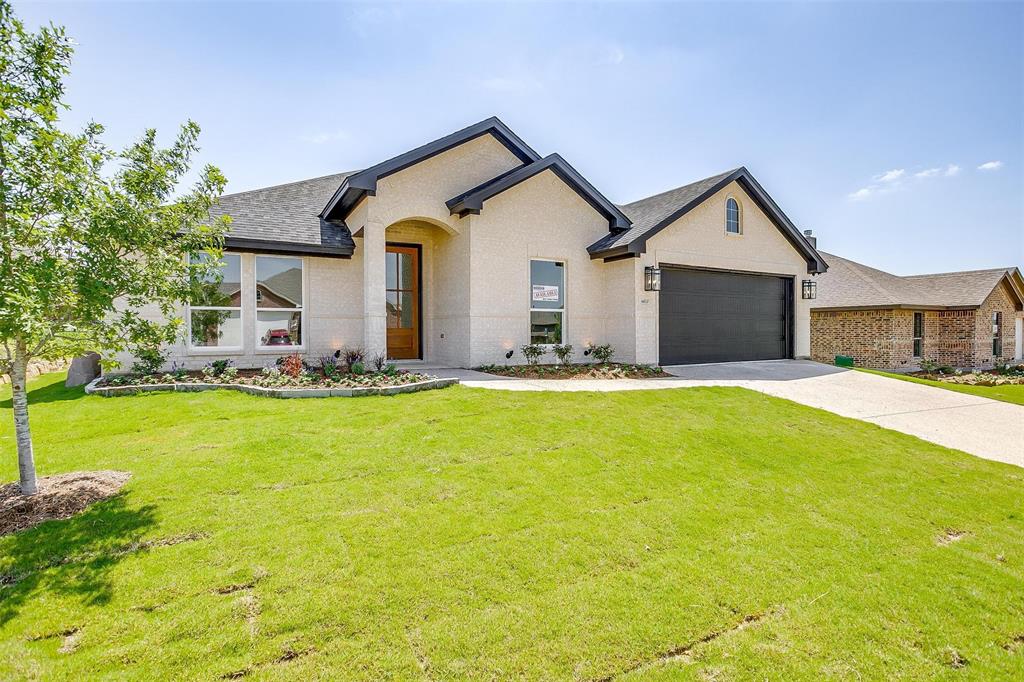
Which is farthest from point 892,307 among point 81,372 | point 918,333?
point 81,372

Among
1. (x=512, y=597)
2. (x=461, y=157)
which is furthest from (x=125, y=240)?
(x=461, y=157)

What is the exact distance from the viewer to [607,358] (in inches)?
496

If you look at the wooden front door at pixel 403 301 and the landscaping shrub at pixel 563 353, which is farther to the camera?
the wooden front door at pixel 403 301

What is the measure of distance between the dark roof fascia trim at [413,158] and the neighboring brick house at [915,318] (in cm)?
1528

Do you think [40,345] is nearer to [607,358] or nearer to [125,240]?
[125,240]

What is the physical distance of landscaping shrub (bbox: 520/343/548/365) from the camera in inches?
468

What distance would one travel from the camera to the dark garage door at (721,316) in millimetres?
13328

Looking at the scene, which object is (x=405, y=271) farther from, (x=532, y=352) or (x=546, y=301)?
(x=532, y=352)

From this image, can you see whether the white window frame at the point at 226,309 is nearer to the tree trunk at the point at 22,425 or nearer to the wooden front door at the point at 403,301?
the wooden front door at the point at 403,301

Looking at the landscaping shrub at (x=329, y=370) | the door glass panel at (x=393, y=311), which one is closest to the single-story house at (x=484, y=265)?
the door glass panel at (x=393, y=311)

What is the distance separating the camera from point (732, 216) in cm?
1430

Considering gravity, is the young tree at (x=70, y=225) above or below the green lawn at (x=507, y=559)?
above

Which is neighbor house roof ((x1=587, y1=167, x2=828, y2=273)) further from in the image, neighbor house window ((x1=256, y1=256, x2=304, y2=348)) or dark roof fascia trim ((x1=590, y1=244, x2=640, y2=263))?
neighbor house window ((x1=256, y1=256, x2=304, y2=348))

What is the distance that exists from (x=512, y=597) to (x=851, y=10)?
14381mm
